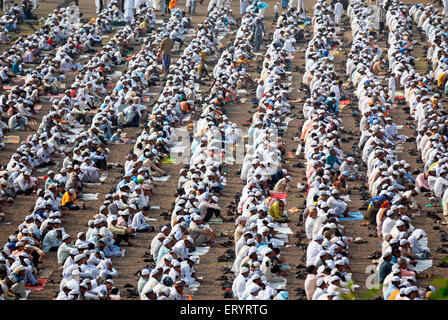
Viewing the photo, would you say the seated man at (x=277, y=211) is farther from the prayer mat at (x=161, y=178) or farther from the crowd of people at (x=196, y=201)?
the prayer mat at (x=161, y=178)

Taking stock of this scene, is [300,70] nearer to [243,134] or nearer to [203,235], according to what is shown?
[243,134]

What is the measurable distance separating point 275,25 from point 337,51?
4674 millimetres

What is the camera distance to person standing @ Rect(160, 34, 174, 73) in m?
36.6

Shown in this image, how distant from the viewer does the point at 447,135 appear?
28.8 m

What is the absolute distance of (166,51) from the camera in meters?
36.7

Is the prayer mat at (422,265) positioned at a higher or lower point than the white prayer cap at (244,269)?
lower

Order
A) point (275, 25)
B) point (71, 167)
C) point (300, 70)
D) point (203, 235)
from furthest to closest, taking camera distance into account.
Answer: point (275, 25)
point (300, 70)
point (71, 167)
point (203, 235)

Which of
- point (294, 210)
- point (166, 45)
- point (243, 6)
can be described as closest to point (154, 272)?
point (294, 210)

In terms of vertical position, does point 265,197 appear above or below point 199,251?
above

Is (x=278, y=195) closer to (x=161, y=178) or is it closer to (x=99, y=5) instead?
(x=161, y=178)

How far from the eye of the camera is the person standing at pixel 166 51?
3656cm

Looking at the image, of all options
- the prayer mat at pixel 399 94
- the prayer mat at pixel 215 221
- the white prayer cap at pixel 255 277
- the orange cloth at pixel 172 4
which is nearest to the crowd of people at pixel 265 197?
the white prayer cap at pixel 255 277

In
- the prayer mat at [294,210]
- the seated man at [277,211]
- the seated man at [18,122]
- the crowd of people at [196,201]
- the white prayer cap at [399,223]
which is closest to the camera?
the crowd of people at [196,201]
